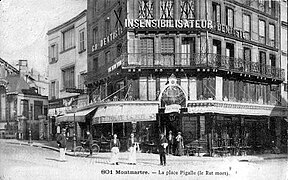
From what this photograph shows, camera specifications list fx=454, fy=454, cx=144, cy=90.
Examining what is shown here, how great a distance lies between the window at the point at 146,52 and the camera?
3641 mm

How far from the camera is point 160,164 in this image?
360 cm

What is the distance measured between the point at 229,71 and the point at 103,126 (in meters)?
1.14

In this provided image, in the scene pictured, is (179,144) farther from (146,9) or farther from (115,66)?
(146,9)

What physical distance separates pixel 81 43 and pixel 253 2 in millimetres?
1578

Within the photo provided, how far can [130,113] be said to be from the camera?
359 cm

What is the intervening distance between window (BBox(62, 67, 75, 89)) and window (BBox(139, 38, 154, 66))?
2.11ft

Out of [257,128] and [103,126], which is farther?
[257,128]

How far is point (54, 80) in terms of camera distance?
3885mm

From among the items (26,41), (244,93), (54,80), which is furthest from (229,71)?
(26,41)

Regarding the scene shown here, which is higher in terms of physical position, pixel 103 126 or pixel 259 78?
pixel 259 78

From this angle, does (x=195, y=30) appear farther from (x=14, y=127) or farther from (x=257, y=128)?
(x=14, y=127)

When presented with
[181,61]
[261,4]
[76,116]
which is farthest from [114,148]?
[261,4]

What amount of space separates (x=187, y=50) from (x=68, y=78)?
1049 mm

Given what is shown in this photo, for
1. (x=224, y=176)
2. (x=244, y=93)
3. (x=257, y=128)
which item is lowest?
(x=224, y=176)
